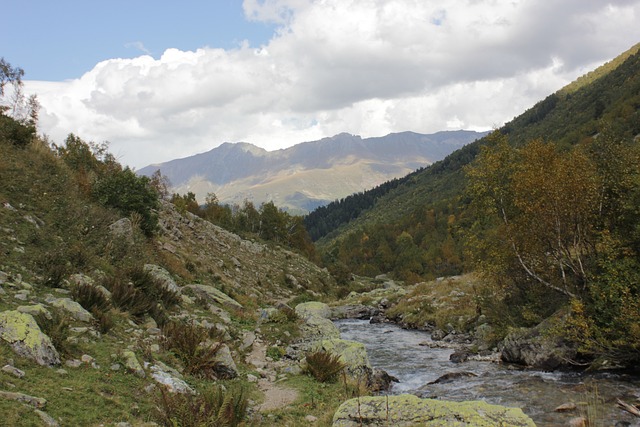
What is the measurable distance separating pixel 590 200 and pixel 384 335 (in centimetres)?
1684

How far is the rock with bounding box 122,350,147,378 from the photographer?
9242 millimetres

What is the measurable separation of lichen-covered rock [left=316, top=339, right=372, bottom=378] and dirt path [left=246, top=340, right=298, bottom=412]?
216cm

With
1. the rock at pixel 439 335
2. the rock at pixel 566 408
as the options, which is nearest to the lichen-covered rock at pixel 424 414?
the rock at pixel 566 408

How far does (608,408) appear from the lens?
11.6m

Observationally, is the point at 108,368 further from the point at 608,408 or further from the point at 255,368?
the point at 608,408

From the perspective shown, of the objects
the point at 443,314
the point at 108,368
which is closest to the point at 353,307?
the point at 443,314

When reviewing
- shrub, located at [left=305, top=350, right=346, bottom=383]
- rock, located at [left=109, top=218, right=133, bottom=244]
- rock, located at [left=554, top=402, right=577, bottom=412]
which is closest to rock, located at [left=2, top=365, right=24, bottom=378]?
shrub, located at [left=305, top=350, right=346, bottom=383]

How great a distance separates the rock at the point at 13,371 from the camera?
720cm

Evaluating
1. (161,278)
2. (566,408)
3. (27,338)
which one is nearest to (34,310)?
(27,338)

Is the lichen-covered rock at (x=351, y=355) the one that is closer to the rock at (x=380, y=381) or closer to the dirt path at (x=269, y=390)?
the rock at (x=380, y=381)

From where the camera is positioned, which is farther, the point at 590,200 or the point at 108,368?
the point at 590,200

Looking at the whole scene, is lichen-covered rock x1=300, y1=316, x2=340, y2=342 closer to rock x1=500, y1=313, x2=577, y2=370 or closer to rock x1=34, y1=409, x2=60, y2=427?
rock x1=500, y1=313, x2=577, y2=370

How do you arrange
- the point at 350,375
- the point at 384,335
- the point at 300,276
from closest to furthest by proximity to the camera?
1. the point at 350,375
2. the point at 384,335
3. the point at 300,276

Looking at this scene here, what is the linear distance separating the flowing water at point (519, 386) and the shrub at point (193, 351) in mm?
6684
